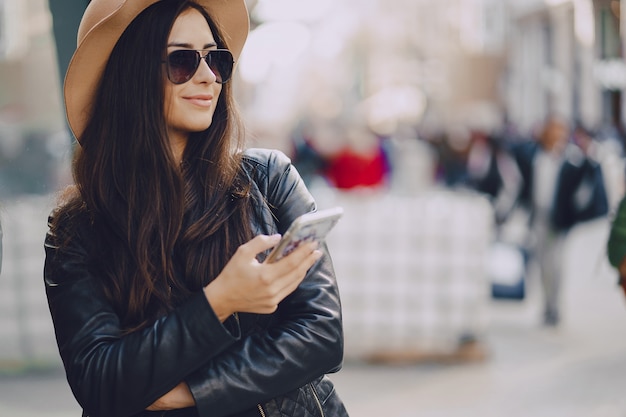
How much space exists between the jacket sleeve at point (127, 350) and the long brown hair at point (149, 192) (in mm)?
65

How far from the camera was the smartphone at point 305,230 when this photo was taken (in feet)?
5.59

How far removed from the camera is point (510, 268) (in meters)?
9.06

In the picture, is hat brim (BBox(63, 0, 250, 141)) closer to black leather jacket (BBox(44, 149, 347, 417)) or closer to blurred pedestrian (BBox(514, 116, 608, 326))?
black leather jacket (BBox(44, 149, 347, 417))

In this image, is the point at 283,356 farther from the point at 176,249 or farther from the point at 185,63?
the point at 185,63

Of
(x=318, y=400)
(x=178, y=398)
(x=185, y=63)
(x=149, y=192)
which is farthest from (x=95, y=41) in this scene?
(x=318, y=400)

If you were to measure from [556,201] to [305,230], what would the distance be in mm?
7498

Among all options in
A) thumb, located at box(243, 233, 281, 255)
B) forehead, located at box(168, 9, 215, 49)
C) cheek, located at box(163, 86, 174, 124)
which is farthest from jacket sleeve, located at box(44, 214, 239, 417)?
forehead, located at box(168, 9, 215, 49)

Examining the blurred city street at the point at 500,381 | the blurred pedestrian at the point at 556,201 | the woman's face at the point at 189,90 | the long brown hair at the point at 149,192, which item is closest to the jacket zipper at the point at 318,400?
the long brown hair at the point at 149,192

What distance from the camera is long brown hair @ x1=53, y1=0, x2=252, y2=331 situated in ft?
6.58

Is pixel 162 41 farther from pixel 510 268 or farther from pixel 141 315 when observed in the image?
pixel 510 268

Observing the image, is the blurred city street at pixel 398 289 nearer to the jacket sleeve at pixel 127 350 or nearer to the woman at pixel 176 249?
the woman at pixel 176 249

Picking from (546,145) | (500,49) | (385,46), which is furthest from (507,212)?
(385,46)

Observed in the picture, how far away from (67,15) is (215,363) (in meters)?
1.59

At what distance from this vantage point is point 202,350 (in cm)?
186
